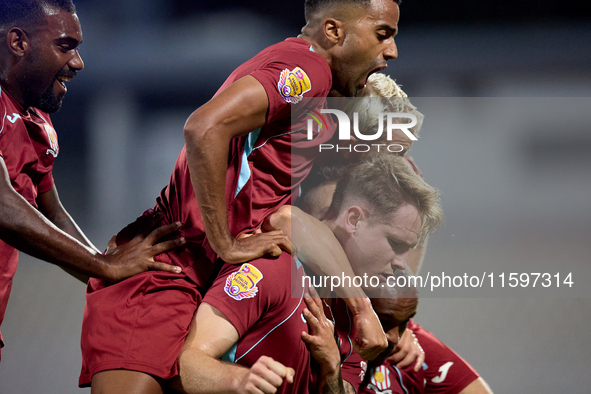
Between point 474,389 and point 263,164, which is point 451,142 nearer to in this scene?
point 474,389

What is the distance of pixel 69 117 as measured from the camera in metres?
3.70

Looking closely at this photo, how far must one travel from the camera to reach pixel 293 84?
1259mm

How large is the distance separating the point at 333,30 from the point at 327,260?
25.4 inches

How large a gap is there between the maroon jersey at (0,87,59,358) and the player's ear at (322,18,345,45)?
894 millimetres

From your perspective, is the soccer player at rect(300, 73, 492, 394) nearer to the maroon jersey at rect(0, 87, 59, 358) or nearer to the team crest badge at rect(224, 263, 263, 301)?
the team crest badge at rect(224, 263, 263, 301)

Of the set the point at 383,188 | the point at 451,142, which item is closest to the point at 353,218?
the point at 383,188

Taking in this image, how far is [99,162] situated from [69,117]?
39cm

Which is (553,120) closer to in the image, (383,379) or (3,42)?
(383,379)

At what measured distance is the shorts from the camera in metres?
1.27

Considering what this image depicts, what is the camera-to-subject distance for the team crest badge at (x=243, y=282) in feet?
4.41

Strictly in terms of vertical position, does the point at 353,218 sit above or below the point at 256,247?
above

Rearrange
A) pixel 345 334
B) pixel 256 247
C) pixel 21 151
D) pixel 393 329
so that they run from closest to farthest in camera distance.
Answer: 1. pixel 256 247
2. pixel 21 151
3. pixel 345 334
4. pixel 393 329

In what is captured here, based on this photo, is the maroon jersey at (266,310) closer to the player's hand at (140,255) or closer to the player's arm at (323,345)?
the player's arm at (323,345)

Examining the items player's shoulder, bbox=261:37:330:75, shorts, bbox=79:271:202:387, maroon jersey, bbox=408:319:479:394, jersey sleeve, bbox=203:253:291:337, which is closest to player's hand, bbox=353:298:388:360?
jersey sleeve, bbox=203:253:291:337
